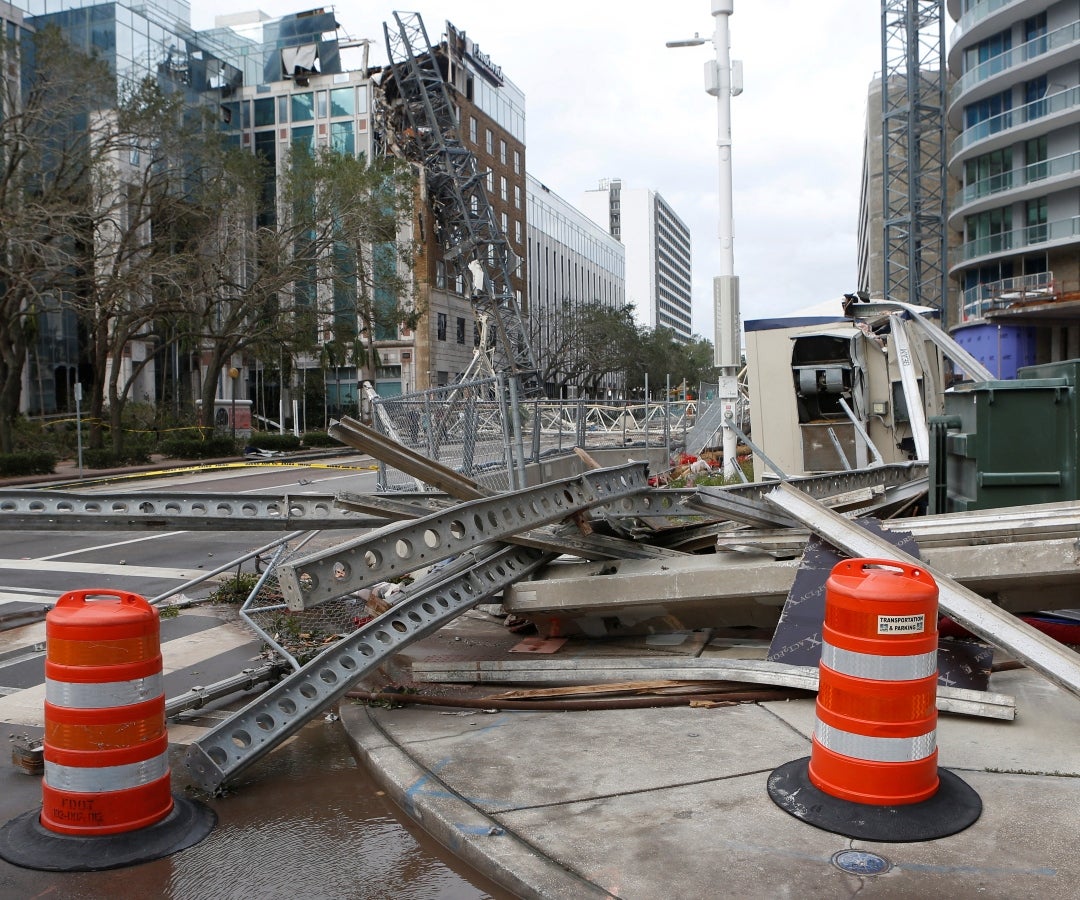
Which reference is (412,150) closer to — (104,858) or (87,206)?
(87,206)

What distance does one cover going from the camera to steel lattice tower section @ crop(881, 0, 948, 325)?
60.4 meters

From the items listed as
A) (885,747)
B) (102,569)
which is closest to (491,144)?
(102,569)

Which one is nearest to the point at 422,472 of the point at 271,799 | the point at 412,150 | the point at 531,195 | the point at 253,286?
the point at 271,799

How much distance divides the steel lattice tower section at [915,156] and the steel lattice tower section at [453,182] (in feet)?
77.2

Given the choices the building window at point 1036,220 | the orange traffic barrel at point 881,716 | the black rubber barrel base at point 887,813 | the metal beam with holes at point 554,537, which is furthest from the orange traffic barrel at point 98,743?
the building window at point 1036,220

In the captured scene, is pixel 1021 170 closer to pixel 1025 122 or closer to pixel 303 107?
pixel 1025 122

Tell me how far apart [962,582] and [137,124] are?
29928 mm

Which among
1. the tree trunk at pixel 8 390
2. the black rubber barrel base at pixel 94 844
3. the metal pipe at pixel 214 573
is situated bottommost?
the black rubber barrel base at pixel 94 844

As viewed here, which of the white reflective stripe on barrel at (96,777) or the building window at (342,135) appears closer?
the white reflective stripe on barrel at (96,777)

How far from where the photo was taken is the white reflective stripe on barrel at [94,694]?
3.88 metres

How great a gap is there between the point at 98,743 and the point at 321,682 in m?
1.08

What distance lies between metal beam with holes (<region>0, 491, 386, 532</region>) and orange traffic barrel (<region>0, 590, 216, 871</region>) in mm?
1829

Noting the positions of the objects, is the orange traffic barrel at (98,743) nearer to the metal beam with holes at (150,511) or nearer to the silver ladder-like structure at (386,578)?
the silver ladder-like structure at (386,578)

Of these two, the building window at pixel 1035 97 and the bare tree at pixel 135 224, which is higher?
the building window at pixel 1035 97
